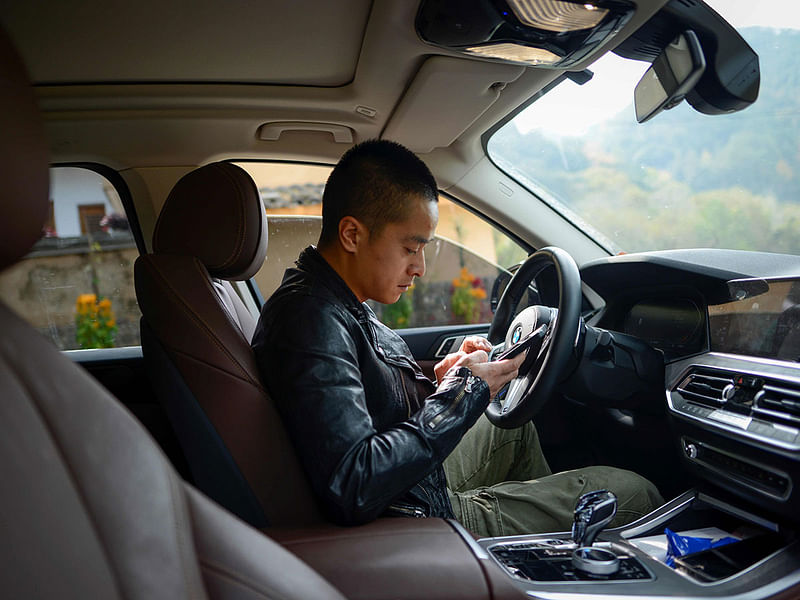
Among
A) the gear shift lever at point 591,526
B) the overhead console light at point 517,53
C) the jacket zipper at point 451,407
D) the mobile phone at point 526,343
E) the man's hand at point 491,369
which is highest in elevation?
the overhead console light at point 517,53

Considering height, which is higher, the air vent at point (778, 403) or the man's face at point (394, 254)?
the man's face at point (394, 254)

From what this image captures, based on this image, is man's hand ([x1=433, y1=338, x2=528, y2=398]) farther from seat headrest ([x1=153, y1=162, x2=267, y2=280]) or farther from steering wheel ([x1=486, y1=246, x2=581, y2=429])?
seat headrest ([x1=153, y1=162, x2=267, y2=280])

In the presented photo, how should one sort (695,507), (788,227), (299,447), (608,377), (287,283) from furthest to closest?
(788,227) → (608,377) → (695,507) → (287,283) → (299,447)

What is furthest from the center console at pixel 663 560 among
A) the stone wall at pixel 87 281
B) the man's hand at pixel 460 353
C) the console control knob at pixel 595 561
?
the stone wall at pixel 87 281

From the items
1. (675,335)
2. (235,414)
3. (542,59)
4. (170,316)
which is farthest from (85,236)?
(675,335)

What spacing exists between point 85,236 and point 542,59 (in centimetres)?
193

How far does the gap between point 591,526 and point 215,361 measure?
0.85 m

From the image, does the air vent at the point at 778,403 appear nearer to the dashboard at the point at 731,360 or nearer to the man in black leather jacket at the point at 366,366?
the dashboard at the point at 731,360

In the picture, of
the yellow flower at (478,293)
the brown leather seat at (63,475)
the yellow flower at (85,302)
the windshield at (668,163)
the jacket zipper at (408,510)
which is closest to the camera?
the brown leather seat at (63,475)

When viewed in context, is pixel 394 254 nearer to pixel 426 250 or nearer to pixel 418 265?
pixel 418 265

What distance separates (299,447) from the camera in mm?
1359

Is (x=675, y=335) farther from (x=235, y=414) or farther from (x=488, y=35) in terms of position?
(x=235, y=414)

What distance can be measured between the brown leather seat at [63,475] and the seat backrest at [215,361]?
567mm

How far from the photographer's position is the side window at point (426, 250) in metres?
2.75
